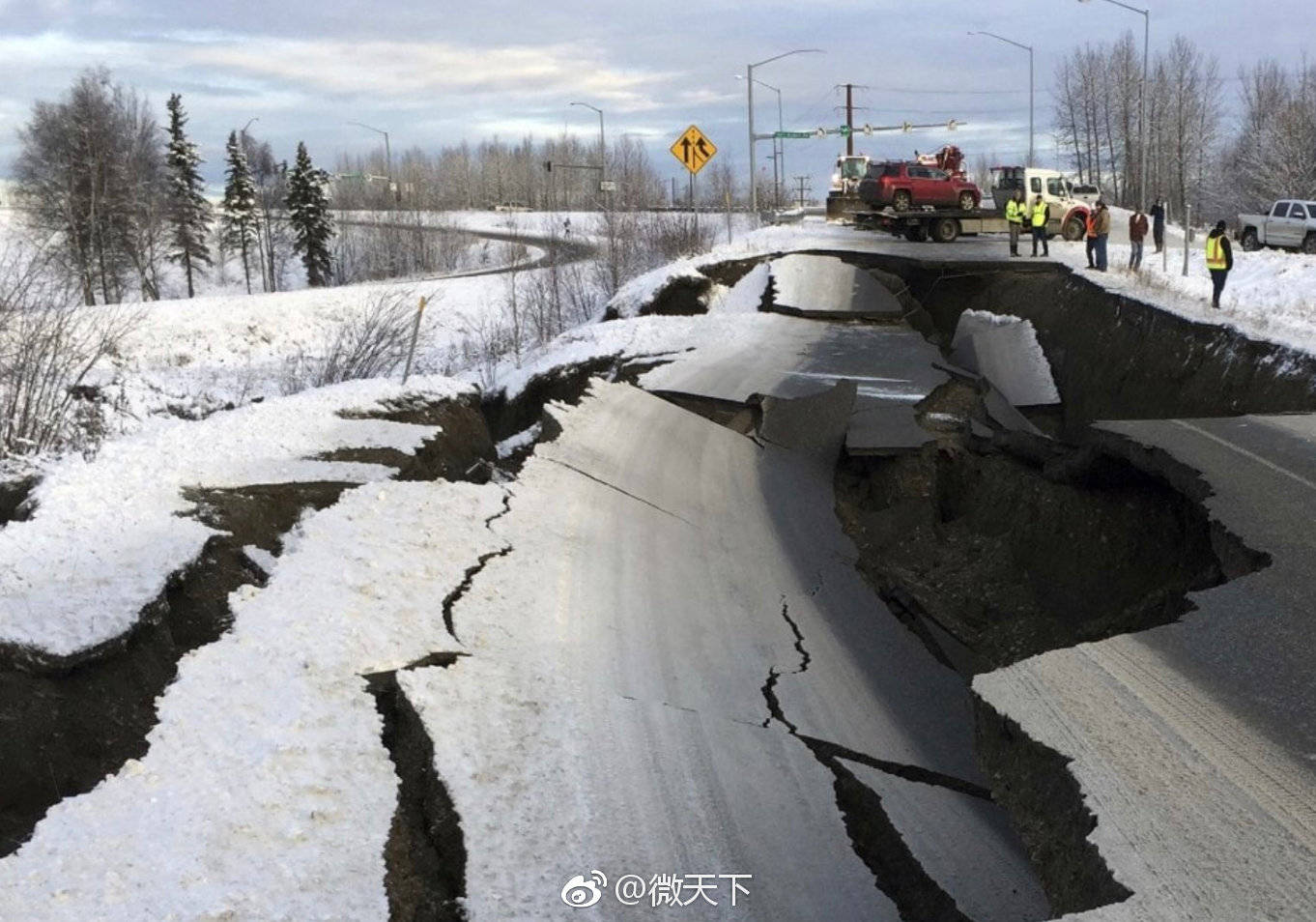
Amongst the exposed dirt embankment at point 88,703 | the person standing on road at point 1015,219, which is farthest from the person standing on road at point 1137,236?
the exposed dirt embankment at point 88,703

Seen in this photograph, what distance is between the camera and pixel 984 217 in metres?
33.3

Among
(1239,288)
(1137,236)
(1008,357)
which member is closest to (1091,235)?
(1137,236)

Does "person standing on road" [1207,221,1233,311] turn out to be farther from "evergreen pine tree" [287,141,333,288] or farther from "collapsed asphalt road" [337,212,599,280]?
"evergreen pine tree" [287,141,333,288]

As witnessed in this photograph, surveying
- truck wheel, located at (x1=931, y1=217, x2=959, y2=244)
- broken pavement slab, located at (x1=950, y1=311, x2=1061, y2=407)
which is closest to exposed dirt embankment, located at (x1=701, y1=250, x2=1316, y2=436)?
broken pavement slab, located at (x1=950, y1=311, x2=1061, y2=407)

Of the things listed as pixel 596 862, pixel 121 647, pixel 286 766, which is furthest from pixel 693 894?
pixel 121 647

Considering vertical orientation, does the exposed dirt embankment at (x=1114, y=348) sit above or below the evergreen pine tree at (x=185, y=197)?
below

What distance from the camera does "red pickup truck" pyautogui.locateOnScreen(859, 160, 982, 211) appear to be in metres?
33.0

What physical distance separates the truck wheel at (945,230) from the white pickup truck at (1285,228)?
9.42 meters

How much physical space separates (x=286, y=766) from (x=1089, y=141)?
95.8 m

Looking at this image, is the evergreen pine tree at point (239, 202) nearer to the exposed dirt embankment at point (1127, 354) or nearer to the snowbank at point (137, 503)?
the exposed dirt embankment at point (1127, 354)

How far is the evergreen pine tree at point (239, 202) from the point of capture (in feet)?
210

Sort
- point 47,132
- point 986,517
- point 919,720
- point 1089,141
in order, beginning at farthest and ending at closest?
point 1089,141
point 47,132
point 986,517
point 919,720

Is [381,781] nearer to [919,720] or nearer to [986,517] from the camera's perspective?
[919,720]

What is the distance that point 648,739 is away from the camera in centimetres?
584
